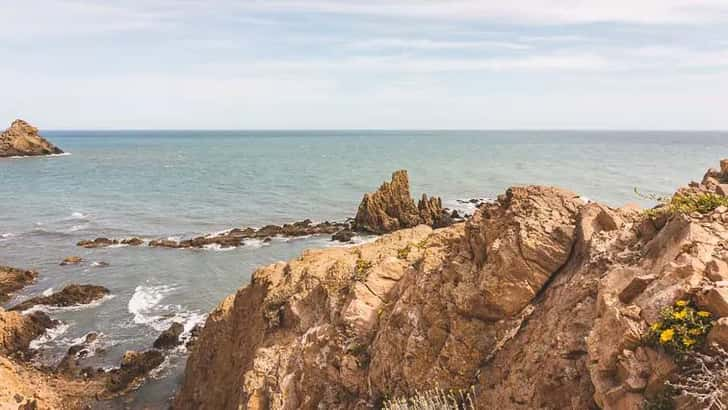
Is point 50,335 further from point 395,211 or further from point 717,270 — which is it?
point 395,211

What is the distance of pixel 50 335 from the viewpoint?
28.3m

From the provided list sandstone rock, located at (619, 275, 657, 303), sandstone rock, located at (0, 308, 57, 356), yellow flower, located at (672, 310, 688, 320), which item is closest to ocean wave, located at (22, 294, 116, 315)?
sandstone rock, located at (0, 308, 57, 356)

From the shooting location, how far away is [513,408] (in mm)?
8266

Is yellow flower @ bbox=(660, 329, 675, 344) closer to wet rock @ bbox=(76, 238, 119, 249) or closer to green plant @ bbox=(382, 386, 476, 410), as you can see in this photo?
green plant @ bbox=(382, 386, 476, 410)

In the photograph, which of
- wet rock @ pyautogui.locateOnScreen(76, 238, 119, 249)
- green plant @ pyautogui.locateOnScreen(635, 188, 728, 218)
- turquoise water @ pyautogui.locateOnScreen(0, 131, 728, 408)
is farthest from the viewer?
wet rock @ pyautogui.locateOnScreen(76, 238, 119, 249)

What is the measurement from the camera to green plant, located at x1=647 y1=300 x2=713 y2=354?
6.03m

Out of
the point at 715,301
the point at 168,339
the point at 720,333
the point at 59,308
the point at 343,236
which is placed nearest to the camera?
the point at 720,333

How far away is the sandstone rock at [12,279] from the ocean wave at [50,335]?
648cm

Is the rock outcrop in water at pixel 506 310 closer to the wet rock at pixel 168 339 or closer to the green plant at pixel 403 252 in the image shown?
the green plant at pixel 403 252

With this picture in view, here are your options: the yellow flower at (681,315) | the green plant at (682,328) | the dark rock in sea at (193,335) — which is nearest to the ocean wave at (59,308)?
the dark rock in sea at (193,335)

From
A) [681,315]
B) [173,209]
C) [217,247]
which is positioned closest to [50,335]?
[217,247]

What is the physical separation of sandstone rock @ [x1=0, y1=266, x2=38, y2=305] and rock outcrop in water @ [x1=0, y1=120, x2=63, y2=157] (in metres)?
113

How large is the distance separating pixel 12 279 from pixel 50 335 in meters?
10.8

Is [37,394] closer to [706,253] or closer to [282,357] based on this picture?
[282,357]
